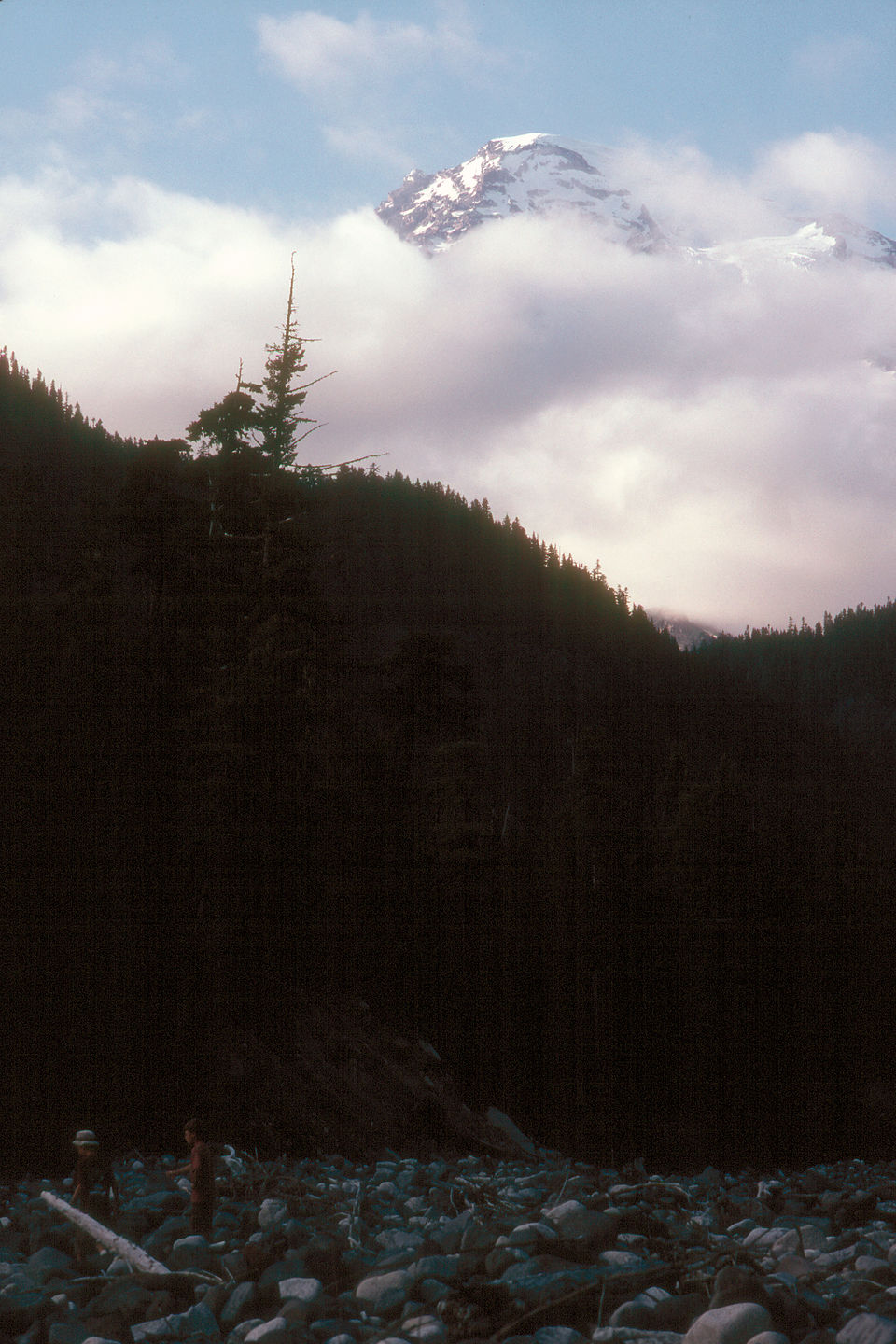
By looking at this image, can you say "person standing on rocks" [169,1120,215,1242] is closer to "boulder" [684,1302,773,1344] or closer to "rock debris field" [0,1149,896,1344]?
"rock debris field" [0,1149,896,1344]

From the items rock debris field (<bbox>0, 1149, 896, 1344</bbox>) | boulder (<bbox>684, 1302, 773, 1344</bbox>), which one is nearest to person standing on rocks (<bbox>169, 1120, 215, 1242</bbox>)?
rock debris field (<bbox>0, 1149, 896, 1344</bbox>)

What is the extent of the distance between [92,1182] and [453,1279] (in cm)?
495

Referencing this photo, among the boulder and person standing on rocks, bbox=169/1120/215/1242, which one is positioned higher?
the boulder

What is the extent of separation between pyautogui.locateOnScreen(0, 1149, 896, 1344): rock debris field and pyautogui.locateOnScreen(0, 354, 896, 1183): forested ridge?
10.1m

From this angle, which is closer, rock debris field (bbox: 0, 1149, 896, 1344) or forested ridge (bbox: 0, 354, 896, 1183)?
rock debris field (bbox: 0, 1149, 896, 1344)

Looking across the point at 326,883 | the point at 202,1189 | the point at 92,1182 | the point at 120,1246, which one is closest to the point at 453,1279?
the point at 120,1246

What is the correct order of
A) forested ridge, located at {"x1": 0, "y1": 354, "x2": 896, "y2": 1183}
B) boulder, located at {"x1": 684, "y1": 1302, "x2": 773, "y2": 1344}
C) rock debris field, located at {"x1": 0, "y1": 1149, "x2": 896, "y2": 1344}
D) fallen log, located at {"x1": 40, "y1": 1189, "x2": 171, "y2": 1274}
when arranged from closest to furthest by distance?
boulder, located at {"x1": 684, "y1": 1302, "x2": 773, "y2": 1344}, rock debris field, located at {"x1": 0, "y1": 1149, "x2": 896, "y2": 1344}, fallen log, located at {"x1": 40, "y1": 1189, "x2": 171, "y2": 1274}, forested ridge, located at {"x1": 0, "y1": 354, "x2": 896, "y2": 1183}

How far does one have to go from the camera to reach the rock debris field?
630 centimetres

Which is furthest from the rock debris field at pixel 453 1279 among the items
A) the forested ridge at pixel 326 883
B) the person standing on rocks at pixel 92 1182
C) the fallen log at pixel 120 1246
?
the forested ridge at pixel 326 883

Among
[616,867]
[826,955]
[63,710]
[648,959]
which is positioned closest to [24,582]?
[63,710]

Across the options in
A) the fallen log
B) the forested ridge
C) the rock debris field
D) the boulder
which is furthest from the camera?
the forested ridge

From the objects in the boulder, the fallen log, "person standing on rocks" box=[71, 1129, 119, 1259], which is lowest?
"person standing on rocks" box=[71, 1129, 119, 1259]

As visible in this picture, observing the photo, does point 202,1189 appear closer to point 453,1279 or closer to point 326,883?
point 453,1279

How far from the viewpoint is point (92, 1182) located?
34.8 ft
